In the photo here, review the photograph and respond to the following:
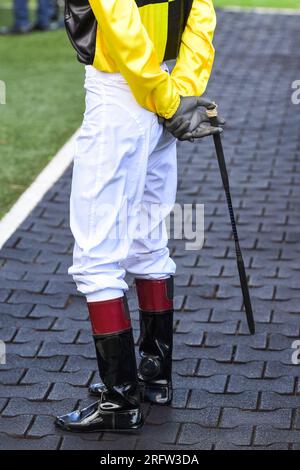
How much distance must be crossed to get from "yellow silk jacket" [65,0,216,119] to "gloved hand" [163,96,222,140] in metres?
0.03

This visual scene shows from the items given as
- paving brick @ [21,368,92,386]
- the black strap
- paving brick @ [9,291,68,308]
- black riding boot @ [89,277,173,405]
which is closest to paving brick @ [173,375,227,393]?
black riding boot @ [89,277,173,405]

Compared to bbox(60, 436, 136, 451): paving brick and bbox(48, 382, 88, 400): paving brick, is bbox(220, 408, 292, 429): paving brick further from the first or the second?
bbox(48, 382, 88, 400): paving brick

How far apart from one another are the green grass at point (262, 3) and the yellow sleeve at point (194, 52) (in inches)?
413

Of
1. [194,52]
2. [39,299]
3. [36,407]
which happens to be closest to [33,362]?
[36,407]

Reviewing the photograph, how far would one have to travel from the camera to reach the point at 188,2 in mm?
4320

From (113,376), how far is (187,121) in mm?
1048

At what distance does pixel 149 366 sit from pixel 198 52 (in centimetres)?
133

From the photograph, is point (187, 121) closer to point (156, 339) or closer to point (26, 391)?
point (156, 339)

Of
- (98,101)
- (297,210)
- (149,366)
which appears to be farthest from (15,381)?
(297,210)

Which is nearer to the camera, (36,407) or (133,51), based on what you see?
(133,51)

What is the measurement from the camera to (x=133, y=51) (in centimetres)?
394

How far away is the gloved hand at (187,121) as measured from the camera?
417 cm

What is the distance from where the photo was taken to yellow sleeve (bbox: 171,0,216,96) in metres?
4.33

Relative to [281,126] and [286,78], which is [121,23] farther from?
[286,78]
